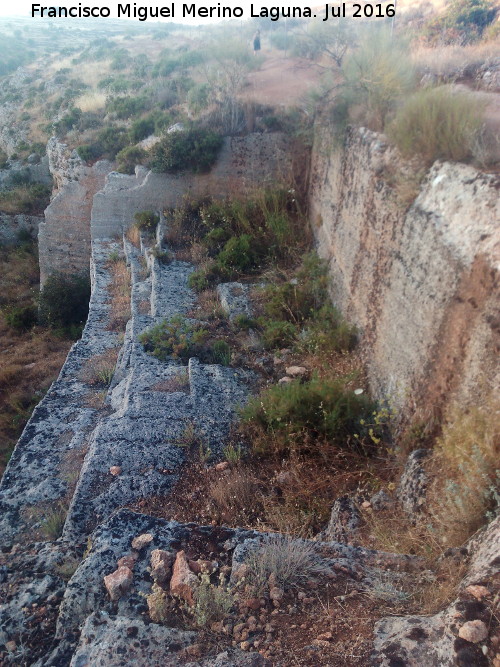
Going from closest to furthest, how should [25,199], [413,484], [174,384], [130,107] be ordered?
[413,484], [174,384], [130,107], [25,199]

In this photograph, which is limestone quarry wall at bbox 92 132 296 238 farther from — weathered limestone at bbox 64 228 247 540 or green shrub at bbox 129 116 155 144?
weathered limestone at bbox 64 228 247 540

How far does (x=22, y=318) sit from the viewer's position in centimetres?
1091

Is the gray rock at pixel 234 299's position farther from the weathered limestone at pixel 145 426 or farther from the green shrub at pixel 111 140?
the green shrub at pixel 111 140

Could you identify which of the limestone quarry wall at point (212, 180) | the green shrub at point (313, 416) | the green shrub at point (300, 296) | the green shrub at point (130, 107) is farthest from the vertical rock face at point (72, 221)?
the green shrub at point (313, 416)

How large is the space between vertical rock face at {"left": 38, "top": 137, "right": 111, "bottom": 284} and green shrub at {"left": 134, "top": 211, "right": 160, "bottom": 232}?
2161mm

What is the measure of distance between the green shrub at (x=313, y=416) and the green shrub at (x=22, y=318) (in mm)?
8388

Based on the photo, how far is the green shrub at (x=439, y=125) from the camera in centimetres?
405

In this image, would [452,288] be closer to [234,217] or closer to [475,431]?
[475,431]

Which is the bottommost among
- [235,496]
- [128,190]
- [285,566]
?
[235,496]

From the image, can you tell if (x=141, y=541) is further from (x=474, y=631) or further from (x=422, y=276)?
(x=422, y=276)

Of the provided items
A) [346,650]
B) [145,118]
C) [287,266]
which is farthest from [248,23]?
[346,650]

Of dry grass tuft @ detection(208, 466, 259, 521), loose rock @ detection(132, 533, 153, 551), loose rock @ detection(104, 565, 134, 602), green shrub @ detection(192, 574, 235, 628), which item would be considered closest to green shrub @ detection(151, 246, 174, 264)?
dry grass tuft @ detection(208, 466, 259, 521)

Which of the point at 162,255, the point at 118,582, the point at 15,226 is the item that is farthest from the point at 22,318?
the point at 118,582

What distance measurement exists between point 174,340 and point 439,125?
383 centimetres
